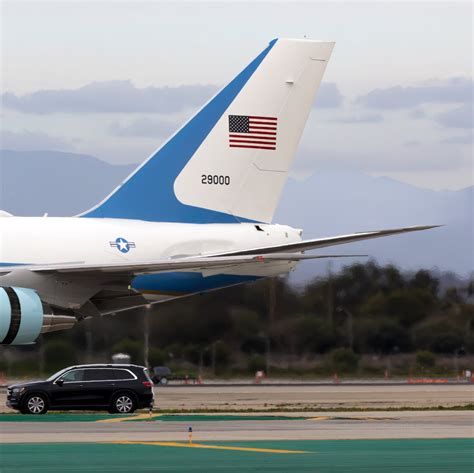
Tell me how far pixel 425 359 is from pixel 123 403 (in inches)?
714

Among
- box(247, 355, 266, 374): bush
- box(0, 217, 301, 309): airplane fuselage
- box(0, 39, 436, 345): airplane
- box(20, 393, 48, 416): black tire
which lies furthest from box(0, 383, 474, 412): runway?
box(0, 39, 436, 345): airplane

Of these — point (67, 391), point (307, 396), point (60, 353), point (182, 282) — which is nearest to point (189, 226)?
point (182, 282)

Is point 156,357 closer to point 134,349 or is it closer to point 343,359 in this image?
point 134,349

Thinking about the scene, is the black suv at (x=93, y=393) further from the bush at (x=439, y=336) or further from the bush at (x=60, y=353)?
the bush at (x=439, y=336)

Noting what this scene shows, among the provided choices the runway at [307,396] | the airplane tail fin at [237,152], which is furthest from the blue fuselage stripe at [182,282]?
the runway at [307,396]

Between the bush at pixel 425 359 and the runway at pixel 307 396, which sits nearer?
the runway at pixel 307 396

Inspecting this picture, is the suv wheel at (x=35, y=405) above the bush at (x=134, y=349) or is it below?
below

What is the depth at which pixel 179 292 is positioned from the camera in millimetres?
32188

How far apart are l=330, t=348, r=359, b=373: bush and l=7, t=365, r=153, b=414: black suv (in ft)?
46.6

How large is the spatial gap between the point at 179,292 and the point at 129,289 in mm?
1364

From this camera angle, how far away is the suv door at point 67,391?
31.1m

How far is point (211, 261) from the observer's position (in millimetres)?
29875

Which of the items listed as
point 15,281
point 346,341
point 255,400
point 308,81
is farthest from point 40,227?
point 346,341

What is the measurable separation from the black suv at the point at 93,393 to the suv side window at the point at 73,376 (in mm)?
65
